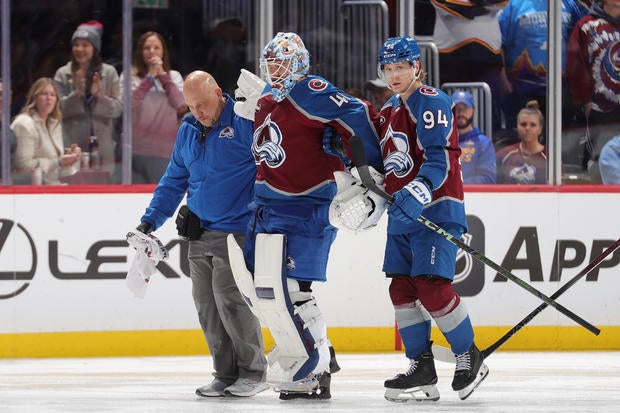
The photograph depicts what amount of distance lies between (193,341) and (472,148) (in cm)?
171

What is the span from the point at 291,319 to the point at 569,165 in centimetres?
283

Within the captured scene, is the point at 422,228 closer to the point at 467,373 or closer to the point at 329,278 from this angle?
the point at 467,373

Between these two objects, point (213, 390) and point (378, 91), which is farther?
point (378, 91)

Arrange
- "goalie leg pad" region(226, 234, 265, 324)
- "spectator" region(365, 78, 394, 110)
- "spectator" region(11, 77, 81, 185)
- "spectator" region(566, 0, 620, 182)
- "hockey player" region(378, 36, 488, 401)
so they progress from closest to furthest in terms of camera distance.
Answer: "hockey player" region(378, 36, 488, 401), "goalie leg pad" region(226, 234, 265, 324), "spectator" region(11, 77, 81, 185), "spectator" region(365, 78, 394, 110), "spectator" region(566, 0, 620, 182)

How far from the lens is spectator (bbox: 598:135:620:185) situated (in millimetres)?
6980

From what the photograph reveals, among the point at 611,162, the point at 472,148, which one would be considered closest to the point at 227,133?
the point at 472,148

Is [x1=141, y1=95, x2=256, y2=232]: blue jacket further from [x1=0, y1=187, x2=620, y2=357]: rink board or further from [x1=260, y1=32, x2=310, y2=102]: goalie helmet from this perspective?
[x1=0, y1=187, x2=620, y2=357]: rink board

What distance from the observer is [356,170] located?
4.53 m

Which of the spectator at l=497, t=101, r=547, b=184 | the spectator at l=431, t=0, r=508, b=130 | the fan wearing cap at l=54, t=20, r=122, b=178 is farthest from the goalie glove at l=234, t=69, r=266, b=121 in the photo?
the spectator at l=497, t=101, r=547, b=184

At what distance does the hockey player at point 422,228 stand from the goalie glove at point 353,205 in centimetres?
7

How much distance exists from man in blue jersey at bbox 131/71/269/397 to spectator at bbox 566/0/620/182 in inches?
102

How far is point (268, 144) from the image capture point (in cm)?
462

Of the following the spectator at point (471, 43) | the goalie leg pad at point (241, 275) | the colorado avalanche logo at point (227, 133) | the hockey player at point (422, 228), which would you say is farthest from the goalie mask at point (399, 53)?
the spectator at point (471, 43)

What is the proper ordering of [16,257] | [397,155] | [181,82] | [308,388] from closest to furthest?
1. [397,155]
2. [308,388]
3. [16,257]
4. [181,82]
